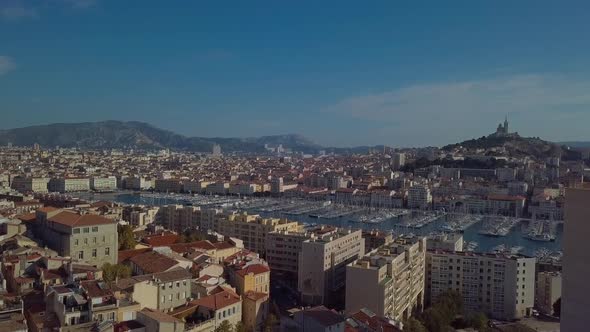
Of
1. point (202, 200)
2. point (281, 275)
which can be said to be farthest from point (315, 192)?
point (281, 275)

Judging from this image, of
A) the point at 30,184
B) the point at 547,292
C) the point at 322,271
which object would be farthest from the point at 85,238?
the point at 30,184

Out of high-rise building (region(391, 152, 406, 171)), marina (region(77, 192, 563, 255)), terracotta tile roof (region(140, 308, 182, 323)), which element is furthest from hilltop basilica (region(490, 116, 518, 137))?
terracotta tile roof (region(140, 308, 182, 323))

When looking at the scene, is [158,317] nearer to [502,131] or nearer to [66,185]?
[66,185]

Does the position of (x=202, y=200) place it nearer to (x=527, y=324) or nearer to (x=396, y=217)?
(x=396, y=217)

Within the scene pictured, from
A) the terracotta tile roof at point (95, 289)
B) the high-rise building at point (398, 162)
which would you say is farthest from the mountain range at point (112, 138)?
the terracotta tile roof at point (95, 289)

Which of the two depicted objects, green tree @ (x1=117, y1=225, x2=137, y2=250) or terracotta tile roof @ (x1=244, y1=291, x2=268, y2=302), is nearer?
terracotta tile roof @ (x1=244, y1=291, x2=268, y2=302)

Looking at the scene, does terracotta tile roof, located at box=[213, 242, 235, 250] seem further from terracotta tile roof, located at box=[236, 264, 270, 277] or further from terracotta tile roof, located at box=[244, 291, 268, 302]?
terracotta tile roof, located at box=[244, 291, 268, 302]
